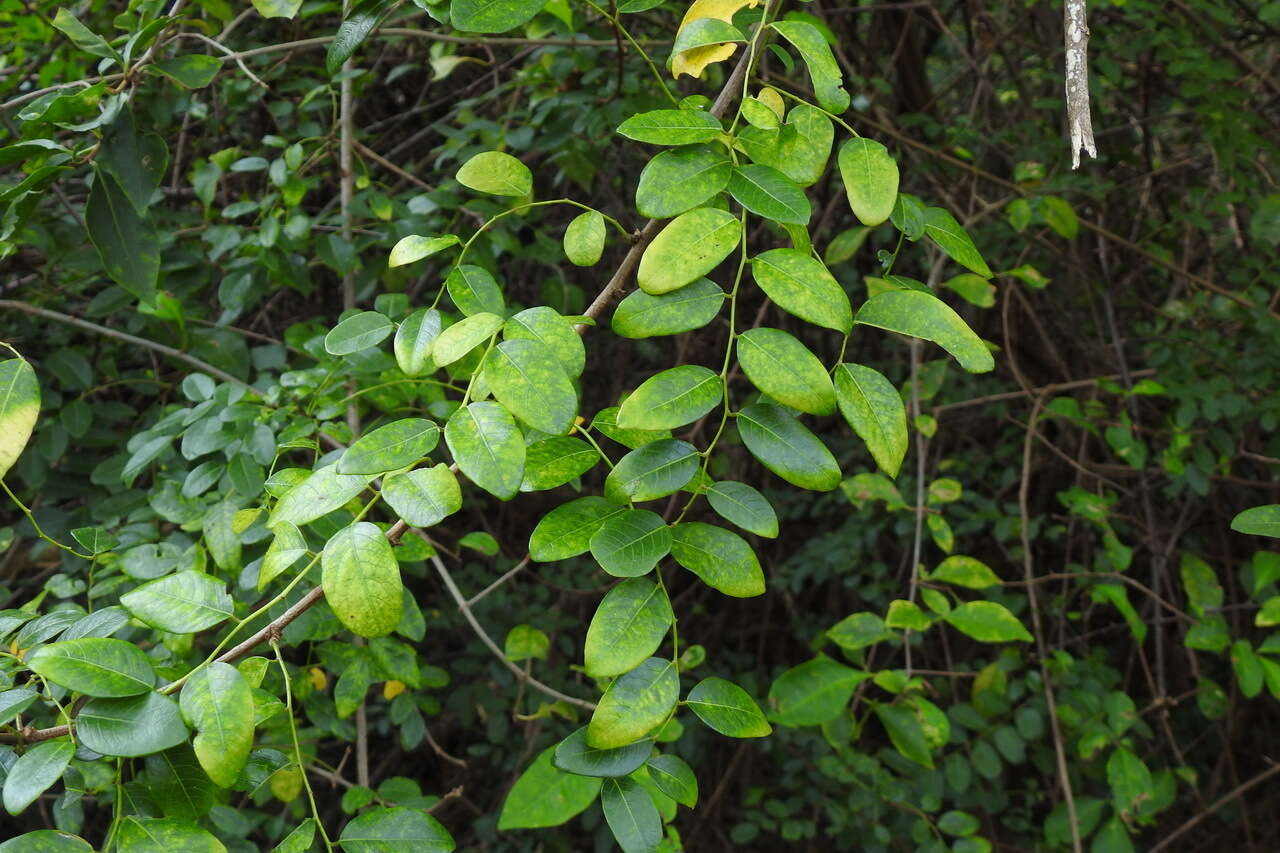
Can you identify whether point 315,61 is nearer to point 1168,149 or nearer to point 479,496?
point 479,496

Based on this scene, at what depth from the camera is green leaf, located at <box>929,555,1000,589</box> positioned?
142 centimetres

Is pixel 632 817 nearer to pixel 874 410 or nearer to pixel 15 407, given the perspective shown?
pixel 874 410

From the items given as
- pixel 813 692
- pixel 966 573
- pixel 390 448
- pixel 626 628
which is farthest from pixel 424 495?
pixel 966 573

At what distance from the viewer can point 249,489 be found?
1056 mm

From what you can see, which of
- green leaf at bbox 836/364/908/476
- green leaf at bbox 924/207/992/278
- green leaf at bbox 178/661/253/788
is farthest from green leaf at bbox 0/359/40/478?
green leaf at bbox 924/207/992/278

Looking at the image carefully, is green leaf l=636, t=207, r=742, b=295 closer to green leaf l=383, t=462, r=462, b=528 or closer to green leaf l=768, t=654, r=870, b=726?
green leaf l=383, t=462, r=462, b=528

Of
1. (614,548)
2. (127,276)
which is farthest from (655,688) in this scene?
(127,276)

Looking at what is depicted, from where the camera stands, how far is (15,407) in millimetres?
727

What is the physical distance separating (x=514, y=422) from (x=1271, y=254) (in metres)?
1.82

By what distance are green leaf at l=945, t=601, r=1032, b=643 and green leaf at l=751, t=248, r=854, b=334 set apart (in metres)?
0.80

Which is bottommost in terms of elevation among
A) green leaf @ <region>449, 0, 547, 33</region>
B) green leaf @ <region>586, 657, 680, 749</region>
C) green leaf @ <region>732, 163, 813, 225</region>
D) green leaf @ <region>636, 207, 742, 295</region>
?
green leaf @ <region>586, 657, 680, 749</region>

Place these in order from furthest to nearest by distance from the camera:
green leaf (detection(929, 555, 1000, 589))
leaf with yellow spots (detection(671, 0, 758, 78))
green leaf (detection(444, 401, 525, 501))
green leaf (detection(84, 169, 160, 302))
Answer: green leaf (detection(929, 555, 1000, 589)) → green leaf (detection(84, 169, 160, 302)) → leaf with yellow spots (detection(671, 0, 758, 78)) → green leaf (detection(444, 401, 525, 501))

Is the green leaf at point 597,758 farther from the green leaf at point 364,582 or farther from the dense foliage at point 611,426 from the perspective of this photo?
the green leaf at point 364,582

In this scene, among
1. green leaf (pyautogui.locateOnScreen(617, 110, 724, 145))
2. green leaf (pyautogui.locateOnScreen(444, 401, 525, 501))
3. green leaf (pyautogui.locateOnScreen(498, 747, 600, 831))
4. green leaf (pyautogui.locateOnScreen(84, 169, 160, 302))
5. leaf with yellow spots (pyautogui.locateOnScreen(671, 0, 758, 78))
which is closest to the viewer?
green leaf (pyautogui.locateOnScreen(444, 401, 525, 501))
